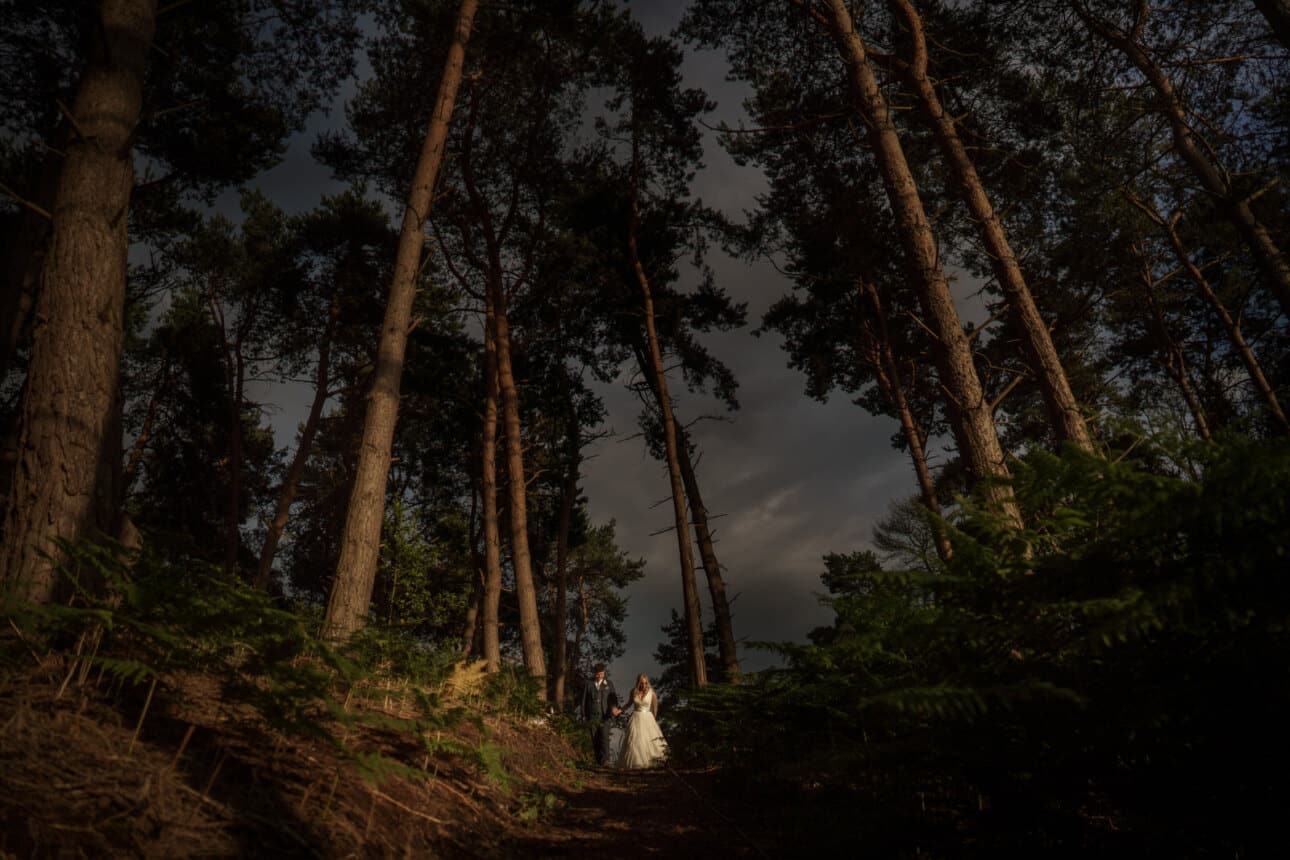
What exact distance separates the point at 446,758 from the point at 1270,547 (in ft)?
13.5

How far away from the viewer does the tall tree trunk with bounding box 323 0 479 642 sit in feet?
19.8

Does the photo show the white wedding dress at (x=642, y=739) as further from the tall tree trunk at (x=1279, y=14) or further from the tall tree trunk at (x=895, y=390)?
the tall tree trunk at (x=1279, y=14)

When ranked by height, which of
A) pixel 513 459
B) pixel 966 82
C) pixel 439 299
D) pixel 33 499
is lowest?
pixel 33 499

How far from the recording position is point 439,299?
17.4 meters

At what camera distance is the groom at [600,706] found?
40.9 feet

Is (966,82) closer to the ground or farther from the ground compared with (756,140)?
closer to the ground

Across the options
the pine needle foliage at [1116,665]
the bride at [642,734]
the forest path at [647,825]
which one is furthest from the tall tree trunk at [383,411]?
the bride at [642,734]

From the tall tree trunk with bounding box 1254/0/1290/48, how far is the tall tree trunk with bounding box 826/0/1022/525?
3.48 meters

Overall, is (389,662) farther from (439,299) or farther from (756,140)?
(439,299)

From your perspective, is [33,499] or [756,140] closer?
[33,499]

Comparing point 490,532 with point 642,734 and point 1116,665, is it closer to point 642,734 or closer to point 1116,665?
point 642,734

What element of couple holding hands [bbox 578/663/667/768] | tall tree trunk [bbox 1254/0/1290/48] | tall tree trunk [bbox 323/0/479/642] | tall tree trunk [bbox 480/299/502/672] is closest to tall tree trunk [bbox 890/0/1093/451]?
tall tree trunk [bbox 1254/0/1290/48]

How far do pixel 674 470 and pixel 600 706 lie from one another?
5.39 metres

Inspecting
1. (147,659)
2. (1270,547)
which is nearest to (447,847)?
(147,659)
